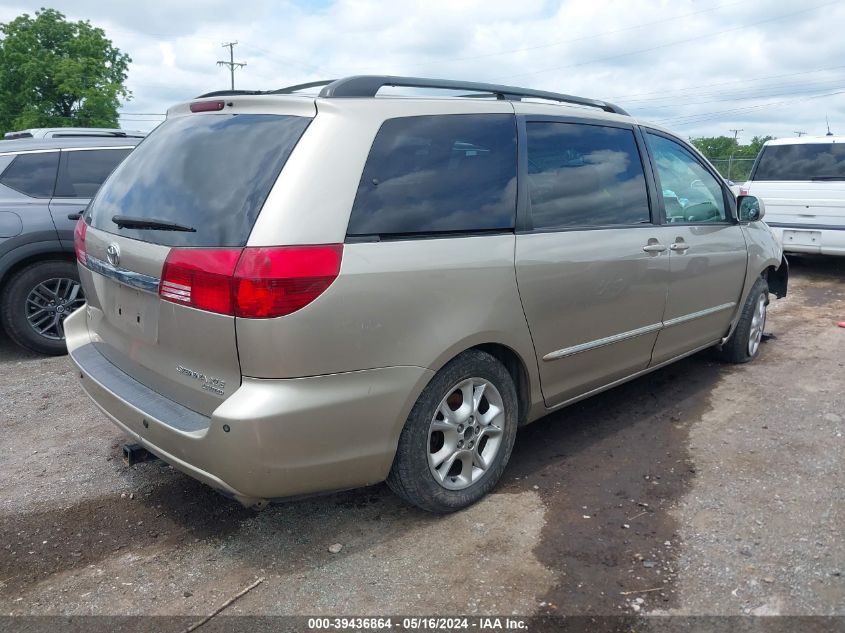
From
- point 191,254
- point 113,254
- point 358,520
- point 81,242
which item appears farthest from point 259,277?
point 81,242

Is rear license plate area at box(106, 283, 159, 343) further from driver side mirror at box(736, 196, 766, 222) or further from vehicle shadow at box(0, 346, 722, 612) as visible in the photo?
driver side mirror at box(736, 196, 766, 222)

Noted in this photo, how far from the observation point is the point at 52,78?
148 ft

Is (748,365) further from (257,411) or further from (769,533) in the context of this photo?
(257,411)

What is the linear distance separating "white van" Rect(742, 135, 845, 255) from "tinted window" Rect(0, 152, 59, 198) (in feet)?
28.4

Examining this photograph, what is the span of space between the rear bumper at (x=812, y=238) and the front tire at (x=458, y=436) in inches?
276

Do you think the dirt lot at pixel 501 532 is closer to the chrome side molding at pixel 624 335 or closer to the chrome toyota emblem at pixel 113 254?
the chrome side molding at pixel 624 335

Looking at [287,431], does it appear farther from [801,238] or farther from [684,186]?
[801,238]

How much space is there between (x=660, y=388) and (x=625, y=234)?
1.61 m

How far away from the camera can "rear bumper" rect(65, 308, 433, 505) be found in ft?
8.03

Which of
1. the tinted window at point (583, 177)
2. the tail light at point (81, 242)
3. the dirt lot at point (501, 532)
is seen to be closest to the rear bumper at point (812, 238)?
the dirt lot at point (501, 532)

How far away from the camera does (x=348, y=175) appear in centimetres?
261

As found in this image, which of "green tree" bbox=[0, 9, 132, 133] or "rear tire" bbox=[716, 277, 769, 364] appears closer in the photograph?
"rear tire" bbox=[716, 277, 769, 364]

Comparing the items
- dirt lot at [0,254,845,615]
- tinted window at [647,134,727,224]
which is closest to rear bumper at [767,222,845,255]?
tinted window at [647,134,727,224]

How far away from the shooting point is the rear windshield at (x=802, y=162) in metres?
9.28
